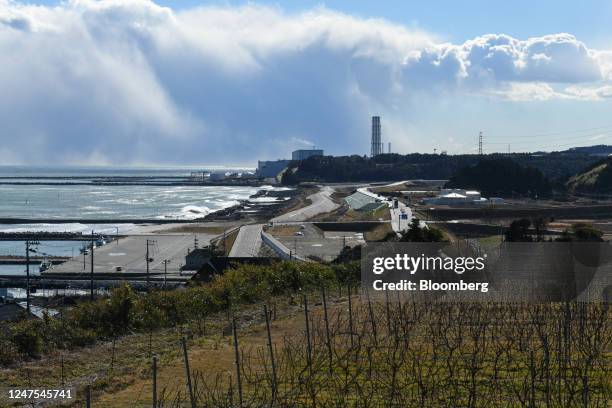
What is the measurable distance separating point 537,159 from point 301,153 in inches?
2731

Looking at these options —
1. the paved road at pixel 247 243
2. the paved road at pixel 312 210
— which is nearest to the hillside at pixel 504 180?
the paved road at pixel 312 210

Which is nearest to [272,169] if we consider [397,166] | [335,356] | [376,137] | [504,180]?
[376,137]

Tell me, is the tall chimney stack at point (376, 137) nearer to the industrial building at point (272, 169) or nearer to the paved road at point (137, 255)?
the industrial building at point (272, 169)

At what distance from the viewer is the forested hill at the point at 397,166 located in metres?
95.7

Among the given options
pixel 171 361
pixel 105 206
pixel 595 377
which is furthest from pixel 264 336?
pixel 105 206

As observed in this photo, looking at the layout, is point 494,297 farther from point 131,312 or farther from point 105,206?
point 105,206

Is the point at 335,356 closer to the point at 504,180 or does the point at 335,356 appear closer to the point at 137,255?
the point at 137,255

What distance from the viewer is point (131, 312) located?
9430 mm

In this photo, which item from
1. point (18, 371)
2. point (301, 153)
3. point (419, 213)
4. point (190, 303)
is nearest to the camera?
point (18, 371)

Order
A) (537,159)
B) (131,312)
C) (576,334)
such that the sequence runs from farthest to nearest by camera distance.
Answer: (537,159), (131,312), (576,334)

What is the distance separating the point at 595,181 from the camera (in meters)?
51.5

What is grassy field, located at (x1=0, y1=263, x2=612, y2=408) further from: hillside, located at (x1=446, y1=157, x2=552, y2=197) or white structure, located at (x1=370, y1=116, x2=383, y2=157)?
white structure, located at (x1=370, y1=116, x2=383, y2=157)

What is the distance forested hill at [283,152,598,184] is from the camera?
3767 inches

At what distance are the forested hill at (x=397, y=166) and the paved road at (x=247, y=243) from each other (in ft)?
197
